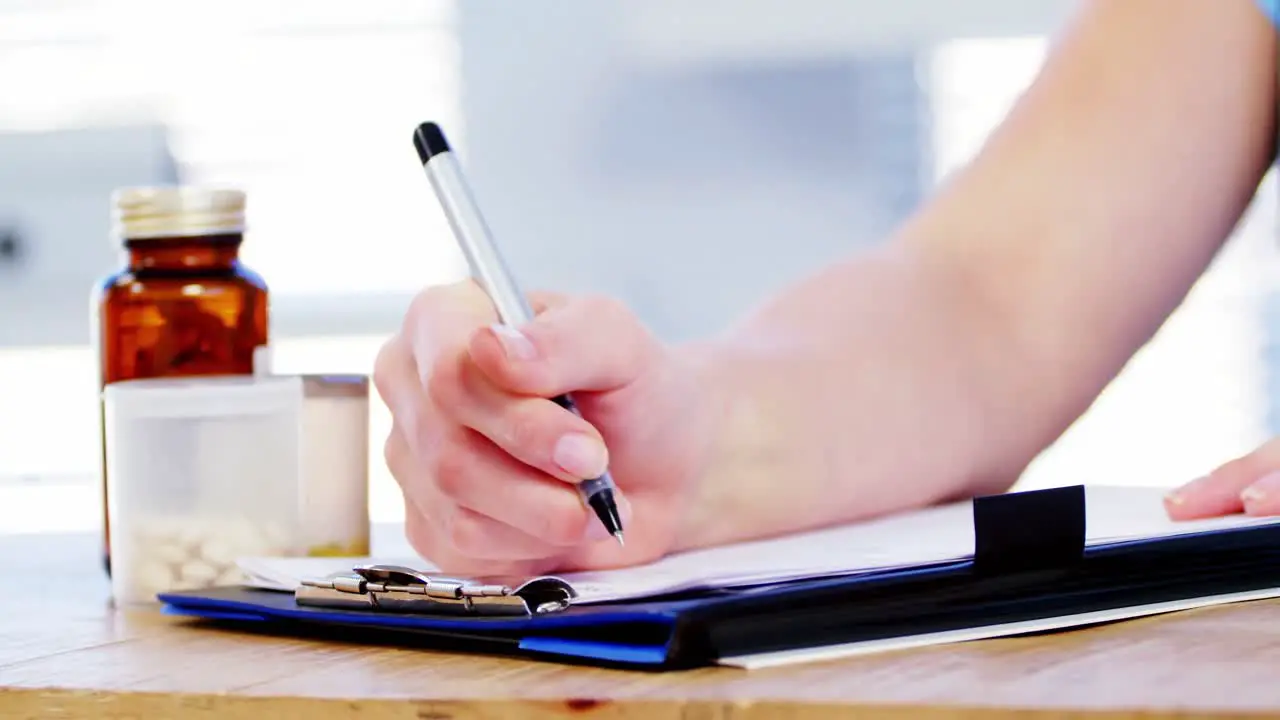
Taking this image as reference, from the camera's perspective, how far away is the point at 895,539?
23.2 inches

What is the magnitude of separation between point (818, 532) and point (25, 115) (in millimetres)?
2632

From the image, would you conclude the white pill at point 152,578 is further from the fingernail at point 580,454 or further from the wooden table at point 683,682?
the fingernail at point 580,454

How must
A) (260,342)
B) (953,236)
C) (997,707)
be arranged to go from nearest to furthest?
(997,707)
(260,342)
(953,236)

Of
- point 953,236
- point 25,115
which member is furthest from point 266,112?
point 953,236

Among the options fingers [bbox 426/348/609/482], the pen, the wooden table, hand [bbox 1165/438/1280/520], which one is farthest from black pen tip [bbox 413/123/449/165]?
hand [bbox 1165/438/1280/520]

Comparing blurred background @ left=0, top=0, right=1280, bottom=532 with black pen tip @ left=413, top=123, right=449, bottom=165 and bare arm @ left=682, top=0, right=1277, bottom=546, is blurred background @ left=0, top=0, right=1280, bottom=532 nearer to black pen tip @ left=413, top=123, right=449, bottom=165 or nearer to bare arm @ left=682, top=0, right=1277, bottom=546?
bare arm @ left=682, top=0, right=1277, bottom=546

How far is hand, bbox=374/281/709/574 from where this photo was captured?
536 mm

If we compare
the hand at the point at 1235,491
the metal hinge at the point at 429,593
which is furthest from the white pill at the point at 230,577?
the hand at the point at 1235,491

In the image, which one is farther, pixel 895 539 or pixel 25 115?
pixel 25 115

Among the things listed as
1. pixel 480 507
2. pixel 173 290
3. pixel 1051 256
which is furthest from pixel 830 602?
pixel 1051 256

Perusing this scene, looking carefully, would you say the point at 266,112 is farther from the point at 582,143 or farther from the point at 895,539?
the point at 895,539

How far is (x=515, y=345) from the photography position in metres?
0.53

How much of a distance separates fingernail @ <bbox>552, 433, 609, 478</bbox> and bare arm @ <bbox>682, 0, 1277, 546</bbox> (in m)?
0.24

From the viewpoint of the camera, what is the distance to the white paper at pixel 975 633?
1.43 ft
